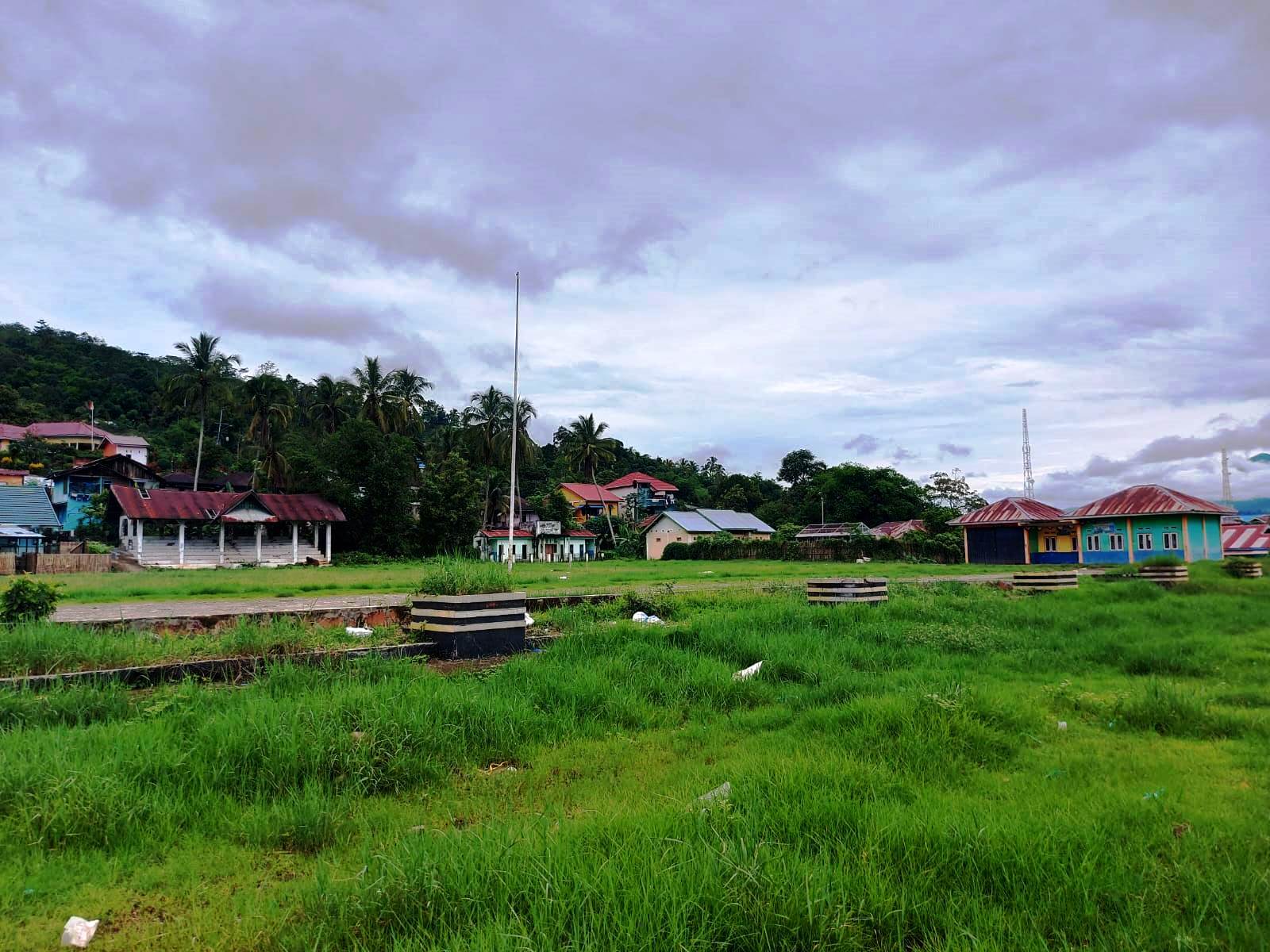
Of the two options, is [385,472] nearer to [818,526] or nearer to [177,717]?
[818,526]

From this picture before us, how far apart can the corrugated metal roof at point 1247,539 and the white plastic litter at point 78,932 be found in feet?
166

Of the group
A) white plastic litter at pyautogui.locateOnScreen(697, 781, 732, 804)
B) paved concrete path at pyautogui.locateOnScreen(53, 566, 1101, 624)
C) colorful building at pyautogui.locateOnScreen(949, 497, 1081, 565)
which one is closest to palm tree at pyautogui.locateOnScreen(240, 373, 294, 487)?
paved concrete path at pyautogui.locateOnScreen(53, 566, 1101, 624)

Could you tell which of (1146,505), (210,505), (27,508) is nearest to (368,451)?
(210,505)

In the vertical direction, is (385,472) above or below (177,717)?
above

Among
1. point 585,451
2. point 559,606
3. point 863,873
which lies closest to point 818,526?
point 585,451

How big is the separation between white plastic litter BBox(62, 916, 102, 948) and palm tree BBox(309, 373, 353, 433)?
61.0 meters

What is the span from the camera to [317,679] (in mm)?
5469

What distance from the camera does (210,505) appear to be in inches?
1576

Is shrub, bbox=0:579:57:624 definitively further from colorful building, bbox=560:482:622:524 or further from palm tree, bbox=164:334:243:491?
colorful building, bbox=560:482:622:524

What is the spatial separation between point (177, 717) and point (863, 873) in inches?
159

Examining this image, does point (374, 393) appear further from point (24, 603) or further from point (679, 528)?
point (24, 603)

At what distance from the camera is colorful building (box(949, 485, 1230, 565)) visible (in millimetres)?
33344

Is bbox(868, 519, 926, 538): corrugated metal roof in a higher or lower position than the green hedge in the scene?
higher

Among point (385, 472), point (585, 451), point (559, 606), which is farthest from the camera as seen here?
point (585, 451)
